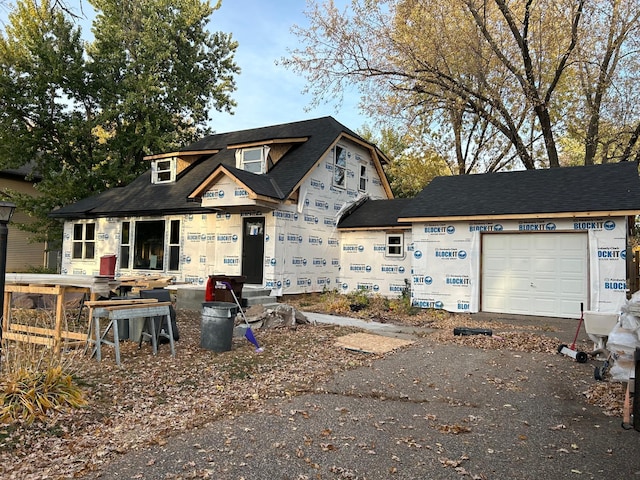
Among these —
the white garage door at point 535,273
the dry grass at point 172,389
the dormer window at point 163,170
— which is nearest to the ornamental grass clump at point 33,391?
the dry grass at point 172,389

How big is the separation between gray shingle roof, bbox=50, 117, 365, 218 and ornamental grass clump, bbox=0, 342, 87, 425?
8992 millimetres

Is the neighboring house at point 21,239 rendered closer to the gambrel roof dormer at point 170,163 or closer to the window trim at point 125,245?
the window trim at point 125,245

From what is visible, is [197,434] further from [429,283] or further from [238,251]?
[238,251]

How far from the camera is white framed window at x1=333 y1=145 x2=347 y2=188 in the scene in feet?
56.5

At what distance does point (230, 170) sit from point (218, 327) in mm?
7160

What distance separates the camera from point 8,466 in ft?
11.6

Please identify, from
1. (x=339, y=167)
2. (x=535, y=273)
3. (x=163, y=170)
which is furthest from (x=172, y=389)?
(x=163, y=170)

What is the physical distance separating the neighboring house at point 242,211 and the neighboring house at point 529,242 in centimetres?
286

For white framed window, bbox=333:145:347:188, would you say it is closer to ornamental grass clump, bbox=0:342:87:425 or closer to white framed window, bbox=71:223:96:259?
white framed window, bbox=71:223:96:259

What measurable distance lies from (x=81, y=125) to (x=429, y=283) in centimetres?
1834

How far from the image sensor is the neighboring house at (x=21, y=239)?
74.6 ft

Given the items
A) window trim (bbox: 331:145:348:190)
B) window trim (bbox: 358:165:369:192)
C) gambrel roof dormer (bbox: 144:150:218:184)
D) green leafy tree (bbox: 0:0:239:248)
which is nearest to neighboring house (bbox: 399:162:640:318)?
window trim (bbox: 331:145:348:190)

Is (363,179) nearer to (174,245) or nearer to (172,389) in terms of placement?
(174,245)

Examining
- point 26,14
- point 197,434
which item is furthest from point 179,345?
point 26,14
